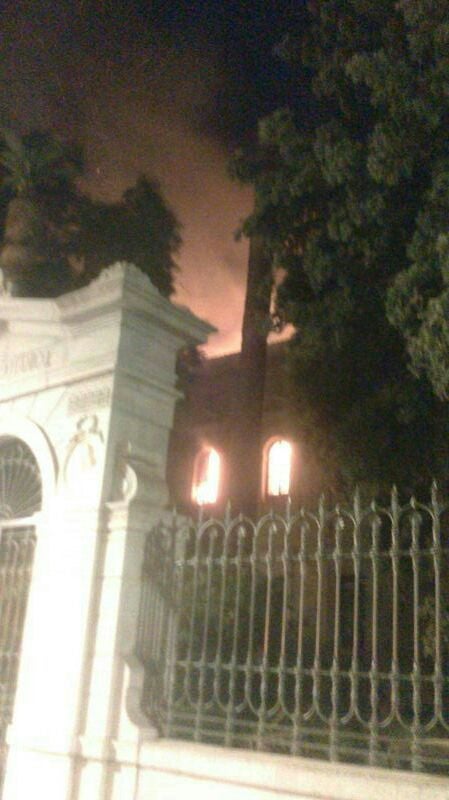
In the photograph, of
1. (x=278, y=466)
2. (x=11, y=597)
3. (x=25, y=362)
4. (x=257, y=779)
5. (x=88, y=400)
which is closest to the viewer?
(x=257, y=779)

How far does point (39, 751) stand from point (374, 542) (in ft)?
9.62

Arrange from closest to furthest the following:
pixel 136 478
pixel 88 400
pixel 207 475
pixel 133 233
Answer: pixel 136 478 → pixel 88 400 → pixel 133 233 → pixel 207 475

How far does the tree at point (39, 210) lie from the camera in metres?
13.1

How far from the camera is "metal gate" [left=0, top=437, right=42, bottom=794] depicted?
6609mm

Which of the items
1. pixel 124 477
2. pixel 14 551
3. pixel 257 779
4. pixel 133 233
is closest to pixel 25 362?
pixel 14 551

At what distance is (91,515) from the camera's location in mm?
6070

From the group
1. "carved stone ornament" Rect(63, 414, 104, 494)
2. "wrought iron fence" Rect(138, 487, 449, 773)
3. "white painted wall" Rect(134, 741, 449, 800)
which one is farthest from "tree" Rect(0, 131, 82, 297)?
"white painted wall" Rect(134, 741, 449, 800)

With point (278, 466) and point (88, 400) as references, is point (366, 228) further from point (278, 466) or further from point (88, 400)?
point (278, 466)

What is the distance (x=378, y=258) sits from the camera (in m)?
9.56

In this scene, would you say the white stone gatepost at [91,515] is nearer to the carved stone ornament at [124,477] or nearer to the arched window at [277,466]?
the carved stone ornament at [124,477]

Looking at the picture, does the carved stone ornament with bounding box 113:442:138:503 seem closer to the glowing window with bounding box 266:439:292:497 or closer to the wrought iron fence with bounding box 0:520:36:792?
the wrought iron fence with bounding box 0:520:36:792

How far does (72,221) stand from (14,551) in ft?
27.1

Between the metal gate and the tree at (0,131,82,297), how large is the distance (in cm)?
616

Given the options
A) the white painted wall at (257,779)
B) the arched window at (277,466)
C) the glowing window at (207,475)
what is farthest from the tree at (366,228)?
the glowing window at (207,475)
